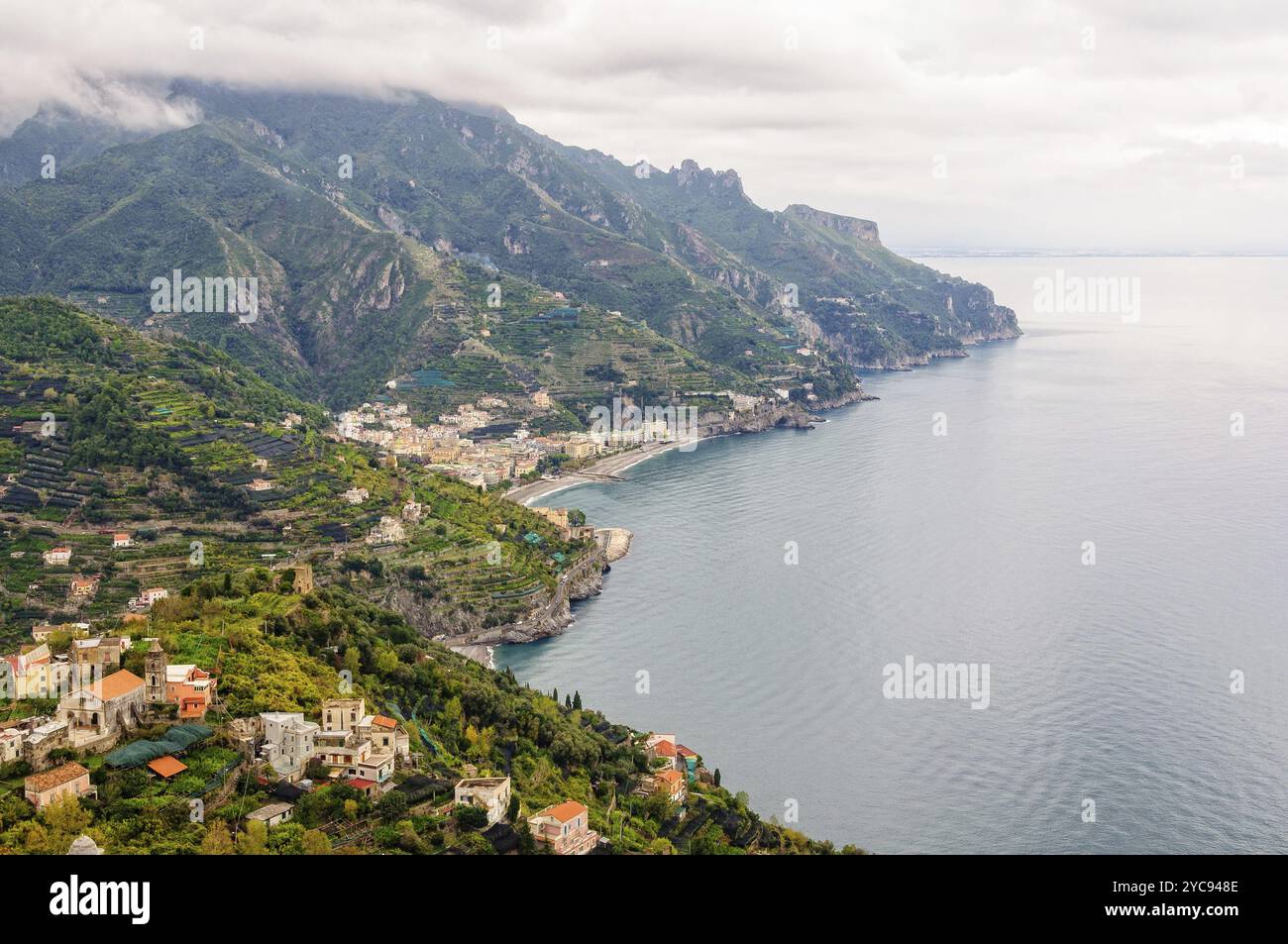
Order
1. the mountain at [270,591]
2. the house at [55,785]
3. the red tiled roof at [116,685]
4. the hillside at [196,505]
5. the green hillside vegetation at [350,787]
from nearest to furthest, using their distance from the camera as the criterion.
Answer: the house at [55,785] < the green hillside vegetation at [350,787] < the mountain at [270,591] < the red tiled roof at [116,685] < the hillside at [196,505]

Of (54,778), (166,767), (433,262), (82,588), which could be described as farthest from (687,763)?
(433,262)

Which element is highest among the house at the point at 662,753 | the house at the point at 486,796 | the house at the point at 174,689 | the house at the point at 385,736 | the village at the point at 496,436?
the village at the point at 496,436

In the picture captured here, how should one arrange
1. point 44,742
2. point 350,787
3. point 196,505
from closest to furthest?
point 44,742 < point 350,787 < point 196,505

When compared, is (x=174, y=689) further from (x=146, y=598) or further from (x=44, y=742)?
(x=146, y=598)

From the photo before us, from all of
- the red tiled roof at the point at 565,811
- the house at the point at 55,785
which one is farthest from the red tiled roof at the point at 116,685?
the red tiled roof at the point at 565,811

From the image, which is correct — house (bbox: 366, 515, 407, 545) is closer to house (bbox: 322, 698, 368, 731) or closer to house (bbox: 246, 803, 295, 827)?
house (bbox: 322, 698, 368, 731)

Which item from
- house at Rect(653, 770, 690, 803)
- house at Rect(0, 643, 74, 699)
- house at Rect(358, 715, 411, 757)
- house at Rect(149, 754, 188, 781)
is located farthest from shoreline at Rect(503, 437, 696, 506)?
house at Rect(149, 754, 188, 781)

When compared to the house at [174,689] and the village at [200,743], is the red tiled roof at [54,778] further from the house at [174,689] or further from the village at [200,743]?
the house at [174,689]
